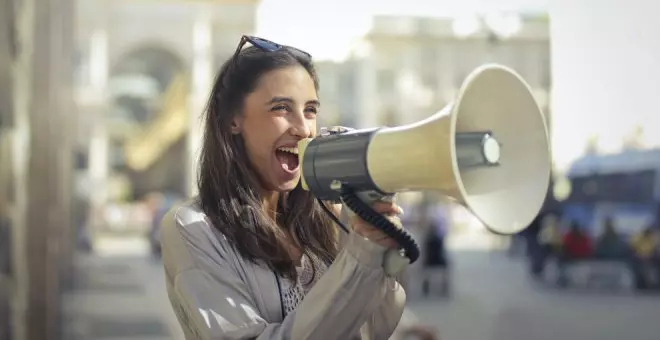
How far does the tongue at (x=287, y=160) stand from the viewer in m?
0.91

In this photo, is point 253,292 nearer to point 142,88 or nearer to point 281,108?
point 281,108

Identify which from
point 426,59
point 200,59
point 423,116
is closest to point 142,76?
point 200,59

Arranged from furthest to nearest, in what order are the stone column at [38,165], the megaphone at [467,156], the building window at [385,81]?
1. the building window at [385,81]
2. the stone column at [38,165]
3. the megaphone at [467,156]

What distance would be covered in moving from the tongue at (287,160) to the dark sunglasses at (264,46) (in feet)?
0.39

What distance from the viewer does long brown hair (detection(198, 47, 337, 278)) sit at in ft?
2.87

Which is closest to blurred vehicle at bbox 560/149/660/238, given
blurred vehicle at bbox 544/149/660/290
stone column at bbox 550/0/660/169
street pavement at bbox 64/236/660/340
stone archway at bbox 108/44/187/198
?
blurred vehicle at bbox 544/149/660/290

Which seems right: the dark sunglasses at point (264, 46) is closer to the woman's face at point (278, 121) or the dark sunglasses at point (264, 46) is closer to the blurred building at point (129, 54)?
the woman's face at point (278, 121)

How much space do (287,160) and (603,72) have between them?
251 centimetres

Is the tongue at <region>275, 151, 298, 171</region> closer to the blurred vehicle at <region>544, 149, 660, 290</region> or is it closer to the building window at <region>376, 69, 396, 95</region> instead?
the blurred vehicle at <region>544, 149, 660, 290</region>

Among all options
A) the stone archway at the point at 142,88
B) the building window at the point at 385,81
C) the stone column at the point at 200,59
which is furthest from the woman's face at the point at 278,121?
the stone archway at the point at 142,88

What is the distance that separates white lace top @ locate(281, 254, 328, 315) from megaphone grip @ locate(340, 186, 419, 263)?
0.49 feet

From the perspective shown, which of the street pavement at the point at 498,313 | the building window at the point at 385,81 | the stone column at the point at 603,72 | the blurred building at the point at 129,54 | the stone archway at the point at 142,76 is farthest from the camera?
the stone archway at the point at 142,76

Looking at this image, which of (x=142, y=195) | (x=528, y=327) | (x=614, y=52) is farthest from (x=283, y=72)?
(x=142, y=195)

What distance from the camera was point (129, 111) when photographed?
892cm
